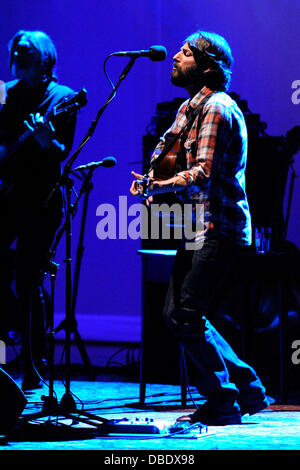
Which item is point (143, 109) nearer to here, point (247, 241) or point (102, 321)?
point (102, 321)

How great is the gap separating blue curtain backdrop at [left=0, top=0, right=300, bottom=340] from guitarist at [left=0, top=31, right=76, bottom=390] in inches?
68.5

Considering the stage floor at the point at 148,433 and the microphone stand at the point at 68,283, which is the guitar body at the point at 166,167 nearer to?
the microphone stand at the point at 68,283

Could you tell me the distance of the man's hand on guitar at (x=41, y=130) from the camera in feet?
13.9

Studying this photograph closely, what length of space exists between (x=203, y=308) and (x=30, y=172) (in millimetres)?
1624

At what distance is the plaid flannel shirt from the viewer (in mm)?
3248

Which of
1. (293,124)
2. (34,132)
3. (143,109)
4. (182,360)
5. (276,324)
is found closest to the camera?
(182,360)

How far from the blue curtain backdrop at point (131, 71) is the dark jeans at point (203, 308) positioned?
8.96 feet

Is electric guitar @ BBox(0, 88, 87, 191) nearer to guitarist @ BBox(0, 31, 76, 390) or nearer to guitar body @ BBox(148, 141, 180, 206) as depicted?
guitarist @ BBox(0, 31, 76, 390)

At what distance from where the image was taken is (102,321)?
640cm

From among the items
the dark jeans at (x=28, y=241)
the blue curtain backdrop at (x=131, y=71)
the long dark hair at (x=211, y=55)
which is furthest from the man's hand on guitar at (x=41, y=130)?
the blue curtain backdrop at (x=131, y=71)

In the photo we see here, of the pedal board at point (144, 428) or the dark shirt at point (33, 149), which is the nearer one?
the pedal board at point (144, 428)

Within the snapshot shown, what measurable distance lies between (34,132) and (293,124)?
235cm

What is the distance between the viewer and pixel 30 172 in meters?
4.46
